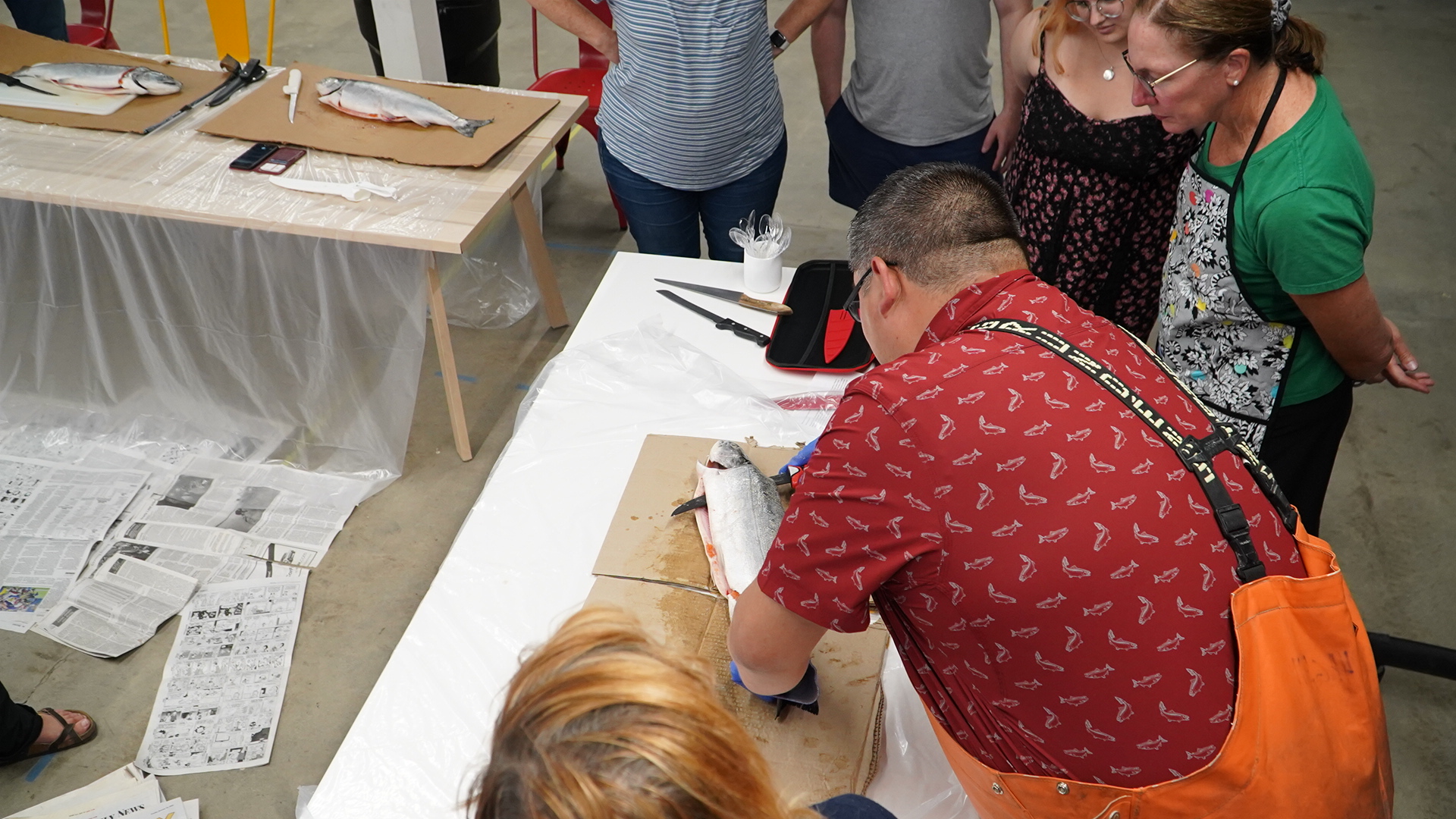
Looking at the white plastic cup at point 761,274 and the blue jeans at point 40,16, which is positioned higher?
the white plastic cup at point 761,274

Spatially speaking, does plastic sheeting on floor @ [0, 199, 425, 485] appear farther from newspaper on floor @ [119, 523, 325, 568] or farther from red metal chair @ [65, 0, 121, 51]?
red metal chair @ [65, 0, 121, 51]

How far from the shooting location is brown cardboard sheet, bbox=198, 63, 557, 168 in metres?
2.57

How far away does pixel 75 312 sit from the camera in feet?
9.27

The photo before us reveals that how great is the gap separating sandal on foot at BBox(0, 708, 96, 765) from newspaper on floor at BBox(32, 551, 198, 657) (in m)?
0.19

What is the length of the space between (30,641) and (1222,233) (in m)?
2.72

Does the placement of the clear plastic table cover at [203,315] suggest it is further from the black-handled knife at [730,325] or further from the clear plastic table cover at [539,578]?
the clear plastic table cover at [539,578]

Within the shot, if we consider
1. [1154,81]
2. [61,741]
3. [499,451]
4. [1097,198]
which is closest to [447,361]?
[499,451]

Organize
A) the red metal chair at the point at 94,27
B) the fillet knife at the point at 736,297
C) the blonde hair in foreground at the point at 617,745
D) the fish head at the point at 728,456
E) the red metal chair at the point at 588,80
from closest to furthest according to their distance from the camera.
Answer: the blonde hair in foreground at the point at 617,745 < the fish head at the point at 728,456 < the fillet knife at the point at 736,297 < the red metal chair at the point at 588,80 < the red metal chair at the point at 94,27

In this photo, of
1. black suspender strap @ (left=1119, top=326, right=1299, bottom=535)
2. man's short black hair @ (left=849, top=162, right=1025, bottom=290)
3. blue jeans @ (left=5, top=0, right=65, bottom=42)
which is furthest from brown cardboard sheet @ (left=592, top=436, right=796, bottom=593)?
blue jeans @ (left=5, top=0, right=65, bottom=42)

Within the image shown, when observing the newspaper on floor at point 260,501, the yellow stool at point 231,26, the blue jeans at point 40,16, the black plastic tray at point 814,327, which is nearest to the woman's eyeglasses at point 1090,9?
the black plastic tray at point 814,327

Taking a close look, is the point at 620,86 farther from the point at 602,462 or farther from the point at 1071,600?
the point at 1071,600

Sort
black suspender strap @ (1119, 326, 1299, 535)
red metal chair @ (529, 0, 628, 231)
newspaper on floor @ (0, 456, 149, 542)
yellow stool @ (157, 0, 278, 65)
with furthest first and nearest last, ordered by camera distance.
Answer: red metal chair @ (529, 0, 628, 231) < yellow stool @ (157, 0, 278, 65) < newspaper on floor @ (0, 456, 149, 542) < black suspender strap @ (1119, 326, 1299, 535)

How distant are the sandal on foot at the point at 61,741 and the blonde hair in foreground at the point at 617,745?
6.36 feet

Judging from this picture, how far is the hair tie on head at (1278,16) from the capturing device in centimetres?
142
